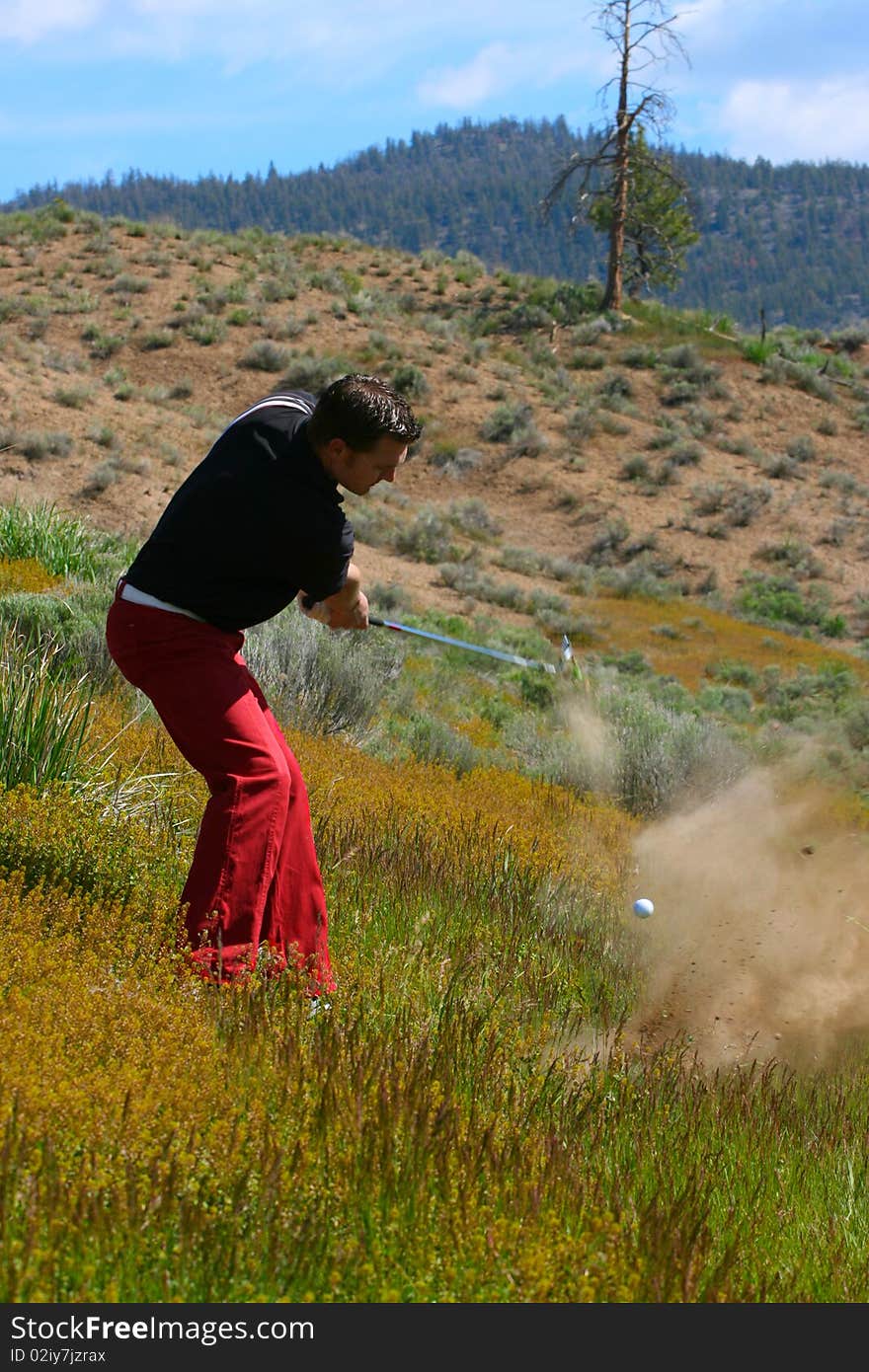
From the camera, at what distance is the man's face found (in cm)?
398

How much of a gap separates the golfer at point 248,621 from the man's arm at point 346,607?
0.42 feet

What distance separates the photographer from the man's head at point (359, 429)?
3.92m

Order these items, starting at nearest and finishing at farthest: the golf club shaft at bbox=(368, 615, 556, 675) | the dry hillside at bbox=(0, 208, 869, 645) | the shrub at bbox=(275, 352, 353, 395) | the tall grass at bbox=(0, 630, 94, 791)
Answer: the tall grass at bbox=(0, 630, 94, 791), the golf club shaft at bbox=(368, 615, 556, 675), the dry hillside at bbox=(0, 208, 869, 645), the shrub at bbox=(275, 352, 353, 395)

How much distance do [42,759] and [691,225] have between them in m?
41.2

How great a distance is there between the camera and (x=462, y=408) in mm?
31828

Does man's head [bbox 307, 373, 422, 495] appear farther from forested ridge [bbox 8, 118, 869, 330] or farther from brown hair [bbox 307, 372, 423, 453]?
forested ridge [bbox 8, 118, 869, 330]

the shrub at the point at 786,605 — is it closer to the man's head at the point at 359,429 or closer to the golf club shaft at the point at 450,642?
the golf club shaft at the point at 450,642

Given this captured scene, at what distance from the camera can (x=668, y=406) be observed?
3384 centimetres

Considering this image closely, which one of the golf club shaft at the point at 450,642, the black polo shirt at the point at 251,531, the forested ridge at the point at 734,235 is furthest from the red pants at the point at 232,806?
the forested ridge at the point at 734,235

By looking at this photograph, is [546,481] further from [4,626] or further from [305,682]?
[4,626]

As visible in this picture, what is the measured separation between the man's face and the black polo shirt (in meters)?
Answer: 0.05

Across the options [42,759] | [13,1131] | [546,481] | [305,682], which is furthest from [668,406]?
[13,1131]

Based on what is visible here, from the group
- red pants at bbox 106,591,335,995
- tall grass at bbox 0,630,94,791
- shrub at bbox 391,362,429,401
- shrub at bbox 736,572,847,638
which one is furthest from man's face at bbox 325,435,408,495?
shrub at bbox 391,362,429,401

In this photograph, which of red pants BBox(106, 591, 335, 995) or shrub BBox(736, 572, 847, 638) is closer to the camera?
red pants BBox(106, 591, 335, 995)
